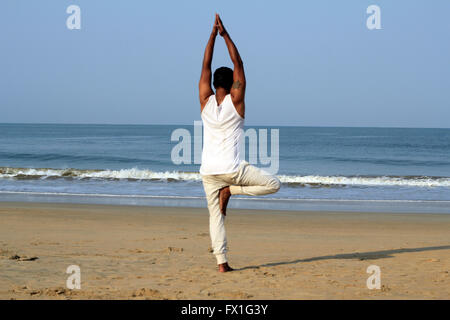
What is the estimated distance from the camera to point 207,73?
18.0ft

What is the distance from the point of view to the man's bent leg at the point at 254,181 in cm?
536

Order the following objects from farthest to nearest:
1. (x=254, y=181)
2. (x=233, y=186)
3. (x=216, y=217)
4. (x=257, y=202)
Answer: (x=257, y=202) < (x=216, y=217) < (x=233, y=186) < (x=254, y=181)

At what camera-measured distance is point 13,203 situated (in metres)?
13.6

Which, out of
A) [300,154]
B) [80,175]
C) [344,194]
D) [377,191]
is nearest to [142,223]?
[344,194]

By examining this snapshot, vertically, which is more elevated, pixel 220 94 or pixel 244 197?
pixel 220 94

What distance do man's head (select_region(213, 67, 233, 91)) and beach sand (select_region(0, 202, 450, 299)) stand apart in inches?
76.3

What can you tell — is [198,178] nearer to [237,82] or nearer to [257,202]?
[257,202]

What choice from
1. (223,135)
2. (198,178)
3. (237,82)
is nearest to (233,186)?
(223,135)

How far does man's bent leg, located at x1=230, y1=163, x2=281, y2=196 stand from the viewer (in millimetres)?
5355

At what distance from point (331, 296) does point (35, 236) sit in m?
5.39

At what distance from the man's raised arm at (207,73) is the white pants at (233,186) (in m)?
0.74

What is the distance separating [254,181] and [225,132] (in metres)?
0.57

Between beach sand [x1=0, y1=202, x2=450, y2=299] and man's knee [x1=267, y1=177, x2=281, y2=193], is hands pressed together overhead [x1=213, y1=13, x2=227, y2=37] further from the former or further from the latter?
beach sand [x1=0, y1=202, x2=450, y2=299]

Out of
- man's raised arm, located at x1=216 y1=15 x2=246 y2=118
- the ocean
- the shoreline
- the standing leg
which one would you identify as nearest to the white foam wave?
the ocean
